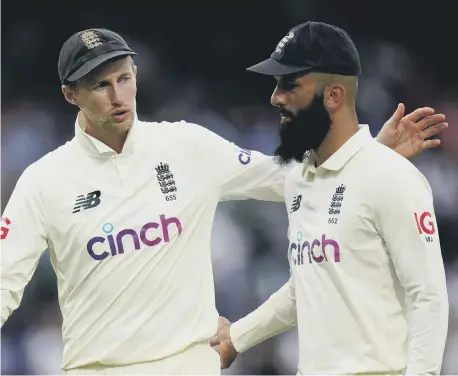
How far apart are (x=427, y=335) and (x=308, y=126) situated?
0.88 m

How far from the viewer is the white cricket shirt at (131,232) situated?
4352 mm

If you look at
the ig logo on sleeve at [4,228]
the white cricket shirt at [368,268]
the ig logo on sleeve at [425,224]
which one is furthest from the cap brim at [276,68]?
the ig logo on sleeve at [4,228]

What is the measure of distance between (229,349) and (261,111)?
416 centimetres

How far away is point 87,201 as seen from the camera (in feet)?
14.6

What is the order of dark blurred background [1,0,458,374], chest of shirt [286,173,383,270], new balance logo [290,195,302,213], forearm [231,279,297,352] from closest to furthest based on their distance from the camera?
chest of shirt [286,173,383,270] < new balance logo [290,195,302,213] < forearm [231,279,297,352] < dark blurred background [1,0,458,374]

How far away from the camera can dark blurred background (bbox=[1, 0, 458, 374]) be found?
7.57 meters

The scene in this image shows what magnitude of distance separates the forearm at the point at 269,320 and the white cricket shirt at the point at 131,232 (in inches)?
5.2

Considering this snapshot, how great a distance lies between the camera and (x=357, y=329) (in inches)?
152

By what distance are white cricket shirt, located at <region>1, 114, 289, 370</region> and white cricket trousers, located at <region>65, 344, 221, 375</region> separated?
30 millimetres

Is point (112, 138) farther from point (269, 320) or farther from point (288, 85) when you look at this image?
point (269, 320)

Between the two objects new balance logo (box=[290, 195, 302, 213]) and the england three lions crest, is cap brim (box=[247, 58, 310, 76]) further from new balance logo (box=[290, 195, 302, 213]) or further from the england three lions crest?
the england three lions crest

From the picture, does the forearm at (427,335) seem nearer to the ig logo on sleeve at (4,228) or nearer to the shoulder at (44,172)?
the shoulder at (44,172)

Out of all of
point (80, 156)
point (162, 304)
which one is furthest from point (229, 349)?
point (80, 156)

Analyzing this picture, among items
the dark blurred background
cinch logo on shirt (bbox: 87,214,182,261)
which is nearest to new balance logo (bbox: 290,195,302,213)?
cinch logo on shirt (bbox: 87,214,182,261)
